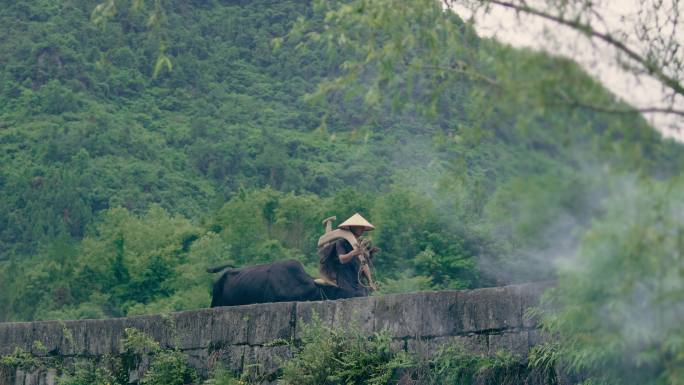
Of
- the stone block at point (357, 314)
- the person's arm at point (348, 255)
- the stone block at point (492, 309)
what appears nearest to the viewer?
the stone block at point (492, 309)

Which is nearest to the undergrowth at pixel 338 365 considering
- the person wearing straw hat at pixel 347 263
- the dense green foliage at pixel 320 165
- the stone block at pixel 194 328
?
the stone block at pixel 194 328

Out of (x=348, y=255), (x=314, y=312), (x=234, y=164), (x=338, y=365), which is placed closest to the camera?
(x=338, y=365)

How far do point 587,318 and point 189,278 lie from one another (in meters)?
20.4

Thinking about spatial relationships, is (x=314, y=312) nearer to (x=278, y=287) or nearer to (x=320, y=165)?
(x=278, y=287)

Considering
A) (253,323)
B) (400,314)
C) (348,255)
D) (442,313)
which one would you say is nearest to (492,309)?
(442,313)

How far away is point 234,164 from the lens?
4331 centimetres

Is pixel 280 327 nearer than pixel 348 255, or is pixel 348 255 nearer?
pixel 280 327

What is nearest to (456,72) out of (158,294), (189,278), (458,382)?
(458,382)

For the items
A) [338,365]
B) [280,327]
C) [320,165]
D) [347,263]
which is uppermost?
[320,165]

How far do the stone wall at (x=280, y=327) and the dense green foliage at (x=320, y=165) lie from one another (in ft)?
1.39

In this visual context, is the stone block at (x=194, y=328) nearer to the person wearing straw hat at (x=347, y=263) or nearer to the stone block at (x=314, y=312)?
the stone block at (x=314, y=312)

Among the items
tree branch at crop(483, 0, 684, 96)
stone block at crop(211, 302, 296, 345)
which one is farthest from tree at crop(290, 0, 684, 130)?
stone block at crop(211, 302, 296, 345)

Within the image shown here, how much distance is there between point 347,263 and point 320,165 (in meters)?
27.7

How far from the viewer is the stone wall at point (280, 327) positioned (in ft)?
28.6
